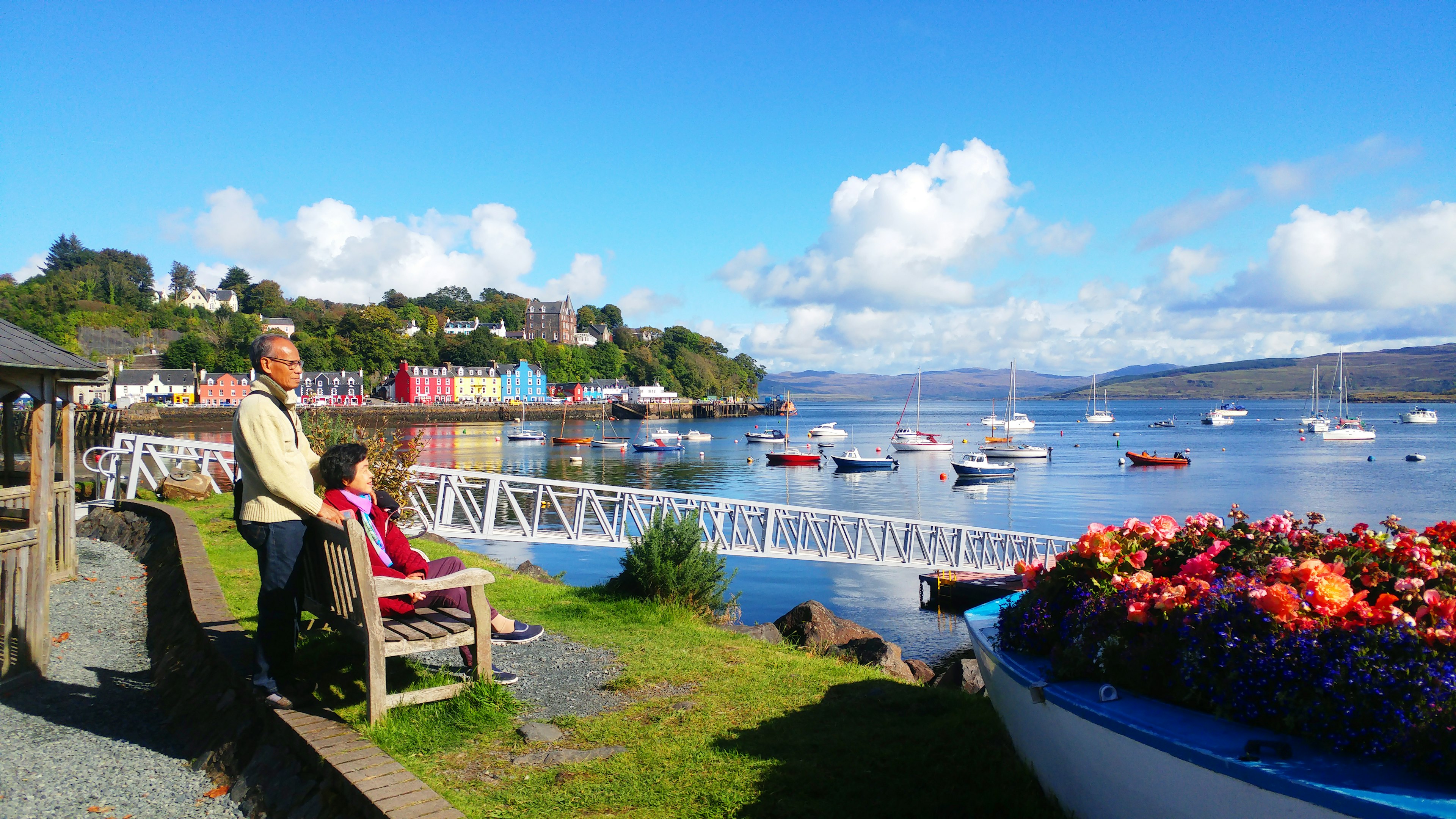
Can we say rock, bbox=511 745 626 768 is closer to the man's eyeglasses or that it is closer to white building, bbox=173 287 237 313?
the man's eyeglasses

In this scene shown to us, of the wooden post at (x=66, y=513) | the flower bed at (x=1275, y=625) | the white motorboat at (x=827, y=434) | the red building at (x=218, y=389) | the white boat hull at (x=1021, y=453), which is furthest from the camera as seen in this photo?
the red building at (x=218, y=389)

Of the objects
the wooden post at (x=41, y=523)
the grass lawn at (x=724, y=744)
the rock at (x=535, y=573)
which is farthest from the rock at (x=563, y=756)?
the rock at (x=535, y=573)

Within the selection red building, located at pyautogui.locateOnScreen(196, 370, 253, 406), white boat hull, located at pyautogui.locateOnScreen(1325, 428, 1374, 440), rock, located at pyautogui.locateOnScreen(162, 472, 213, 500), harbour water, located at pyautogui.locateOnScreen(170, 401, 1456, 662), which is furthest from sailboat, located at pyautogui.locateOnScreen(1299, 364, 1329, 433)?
red building, located at pyautogui.locateOnScreen(196, 370, 253, 406)

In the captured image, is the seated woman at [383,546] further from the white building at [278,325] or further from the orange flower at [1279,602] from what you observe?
the white building at [278,325]

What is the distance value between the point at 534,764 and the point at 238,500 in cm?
224

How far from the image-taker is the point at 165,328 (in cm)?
13988

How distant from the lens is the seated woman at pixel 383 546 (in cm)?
504

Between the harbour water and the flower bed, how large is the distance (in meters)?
13.4

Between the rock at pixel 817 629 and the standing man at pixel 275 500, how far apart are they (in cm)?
668

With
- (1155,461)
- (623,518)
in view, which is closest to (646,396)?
(1155,461)

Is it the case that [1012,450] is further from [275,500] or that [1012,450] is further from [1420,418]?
[1420,418]

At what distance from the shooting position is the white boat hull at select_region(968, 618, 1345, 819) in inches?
111

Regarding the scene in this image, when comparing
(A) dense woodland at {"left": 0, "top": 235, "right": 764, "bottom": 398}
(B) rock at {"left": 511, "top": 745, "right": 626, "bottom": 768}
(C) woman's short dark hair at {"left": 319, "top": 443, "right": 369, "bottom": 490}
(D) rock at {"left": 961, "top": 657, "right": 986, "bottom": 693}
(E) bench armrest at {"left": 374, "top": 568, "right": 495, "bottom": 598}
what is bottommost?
(D) rock at {"left": 961, "top": 657, "right": 986, "bottom": 693}

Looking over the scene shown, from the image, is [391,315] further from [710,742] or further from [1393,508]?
[710,742]
